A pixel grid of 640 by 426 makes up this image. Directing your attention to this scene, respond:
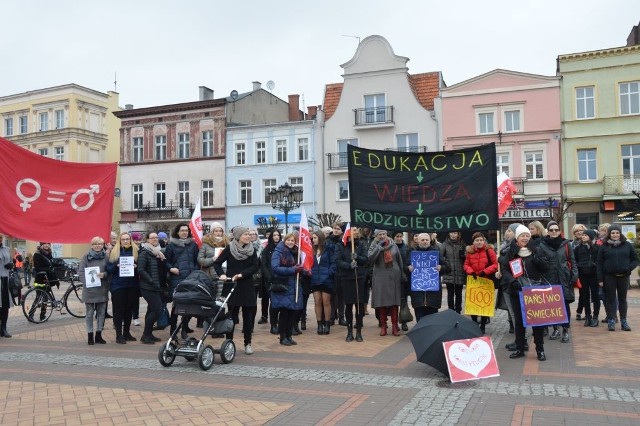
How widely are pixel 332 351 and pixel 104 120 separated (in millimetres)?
48511

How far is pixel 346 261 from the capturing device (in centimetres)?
1050

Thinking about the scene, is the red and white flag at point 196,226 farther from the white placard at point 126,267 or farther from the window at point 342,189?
the window at point 342,189

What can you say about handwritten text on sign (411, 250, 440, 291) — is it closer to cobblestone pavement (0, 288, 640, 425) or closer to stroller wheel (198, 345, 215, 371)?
cobblestone pavement (0, 288, 640, 425)

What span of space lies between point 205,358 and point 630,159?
31.1 m

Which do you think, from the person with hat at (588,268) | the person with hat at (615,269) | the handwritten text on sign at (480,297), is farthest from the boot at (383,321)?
the person with hat at (615,269)

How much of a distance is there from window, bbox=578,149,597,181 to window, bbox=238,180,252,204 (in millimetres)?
20680

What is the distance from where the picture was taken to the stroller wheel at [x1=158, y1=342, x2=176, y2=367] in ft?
26.9

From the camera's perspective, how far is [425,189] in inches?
380

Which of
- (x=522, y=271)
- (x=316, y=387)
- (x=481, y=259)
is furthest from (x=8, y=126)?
(x=522, y=271)

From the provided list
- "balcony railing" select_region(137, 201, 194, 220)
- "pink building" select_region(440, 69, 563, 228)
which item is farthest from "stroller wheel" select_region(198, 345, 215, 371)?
"balcony railing" select_region(137, 201, 194, 220)

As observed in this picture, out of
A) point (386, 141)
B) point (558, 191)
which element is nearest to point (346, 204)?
point (386, 141)

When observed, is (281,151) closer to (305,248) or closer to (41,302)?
(41,302)

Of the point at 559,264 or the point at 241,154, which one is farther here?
the point at 241,154

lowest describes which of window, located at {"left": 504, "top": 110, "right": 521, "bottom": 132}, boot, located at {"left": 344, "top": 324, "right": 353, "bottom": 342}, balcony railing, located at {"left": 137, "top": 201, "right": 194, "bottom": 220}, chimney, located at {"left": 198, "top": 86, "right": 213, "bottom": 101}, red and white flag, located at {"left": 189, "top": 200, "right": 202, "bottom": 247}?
boot, located at {"left": 344, "top": 324, "right": 353, "bottom": 342}
